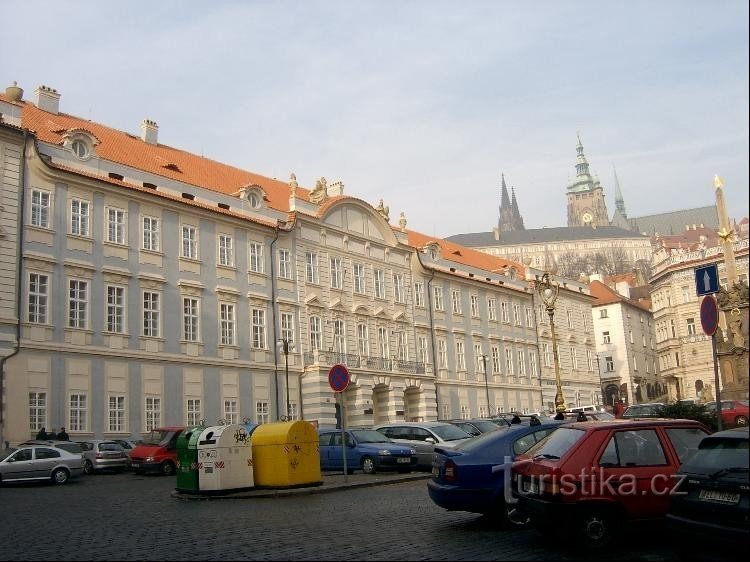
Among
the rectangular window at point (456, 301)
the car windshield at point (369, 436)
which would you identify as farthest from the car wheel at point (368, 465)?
the rectangular window at point (456, 301)

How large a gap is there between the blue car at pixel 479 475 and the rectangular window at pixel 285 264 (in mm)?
30679

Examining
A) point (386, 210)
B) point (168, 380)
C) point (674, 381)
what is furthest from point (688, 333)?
point (168, 380)

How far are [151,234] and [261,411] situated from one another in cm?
1022

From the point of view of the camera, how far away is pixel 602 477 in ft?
31.8

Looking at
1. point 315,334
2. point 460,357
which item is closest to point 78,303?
point 315,334

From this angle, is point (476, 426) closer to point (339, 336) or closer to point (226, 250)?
point (226, 250)

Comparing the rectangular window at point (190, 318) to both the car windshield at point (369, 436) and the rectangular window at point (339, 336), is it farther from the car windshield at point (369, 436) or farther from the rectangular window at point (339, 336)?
the car windshield at point (369, 436)

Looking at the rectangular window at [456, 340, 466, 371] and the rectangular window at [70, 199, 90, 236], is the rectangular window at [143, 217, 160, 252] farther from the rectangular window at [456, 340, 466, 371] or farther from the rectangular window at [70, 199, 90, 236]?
the rectangular window at [456, 340, 466, 371]

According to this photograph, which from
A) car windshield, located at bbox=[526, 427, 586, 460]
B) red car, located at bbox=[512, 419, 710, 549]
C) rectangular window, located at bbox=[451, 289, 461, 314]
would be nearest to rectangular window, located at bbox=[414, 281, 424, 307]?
rectangular window, located at bbox=[451, 289, 461, 314]

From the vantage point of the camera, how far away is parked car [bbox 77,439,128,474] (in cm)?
2916

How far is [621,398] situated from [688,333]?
10.6 metres

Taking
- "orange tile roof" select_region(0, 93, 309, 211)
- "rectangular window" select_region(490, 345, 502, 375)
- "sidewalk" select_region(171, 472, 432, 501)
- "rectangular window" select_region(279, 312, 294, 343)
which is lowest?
"sidewalk" select_region(171, 472, 432, 501)

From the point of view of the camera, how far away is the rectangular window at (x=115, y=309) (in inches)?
1342

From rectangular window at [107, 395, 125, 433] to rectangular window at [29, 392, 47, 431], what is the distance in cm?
283
